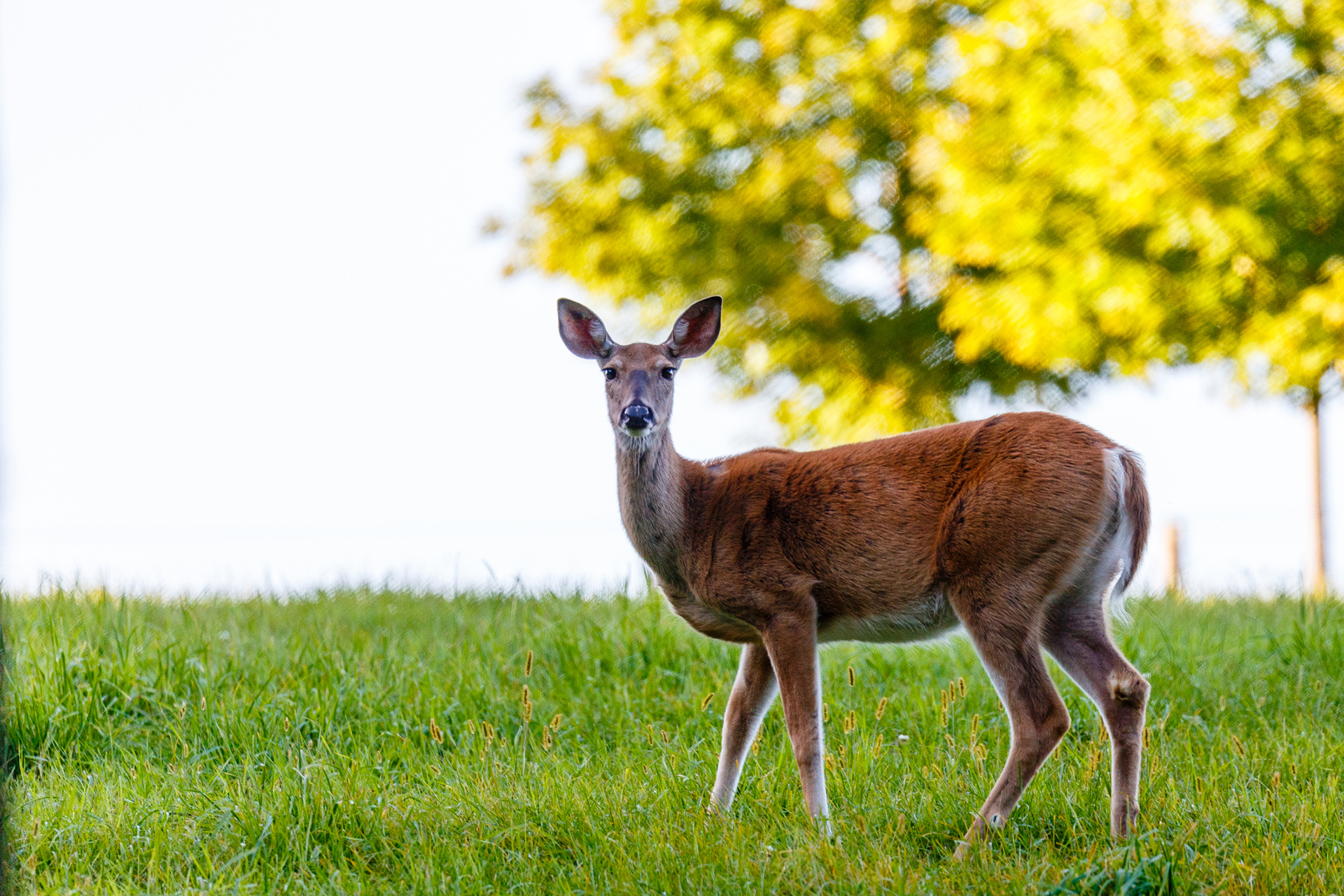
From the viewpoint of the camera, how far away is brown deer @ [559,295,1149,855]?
4.20 metres

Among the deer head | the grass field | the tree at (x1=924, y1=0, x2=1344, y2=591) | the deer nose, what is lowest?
the grass field

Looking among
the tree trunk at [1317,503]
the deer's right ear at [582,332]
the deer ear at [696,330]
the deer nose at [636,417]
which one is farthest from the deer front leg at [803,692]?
the tree trunk at [1317,503]

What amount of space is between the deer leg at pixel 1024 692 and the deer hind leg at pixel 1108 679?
197 millimetres

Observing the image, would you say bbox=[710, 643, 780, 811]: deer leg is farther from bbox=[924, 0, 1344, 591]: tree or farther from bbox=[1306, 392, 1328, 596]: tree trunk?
bbox=[1306, 392, 1328, 596]: tree trunk

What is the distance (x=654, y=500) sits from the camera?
476 centimetres

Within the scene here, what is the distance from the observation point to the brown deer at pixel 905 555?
4195 mm

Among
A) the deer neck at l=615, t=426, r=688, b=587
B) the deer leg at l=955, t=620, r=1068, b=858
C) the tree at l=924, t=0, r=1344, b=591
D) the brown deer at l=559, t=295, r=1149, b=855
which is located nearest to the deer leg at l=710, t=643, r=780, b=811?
the brown deer at l=559, t=295, r=1149, b=855

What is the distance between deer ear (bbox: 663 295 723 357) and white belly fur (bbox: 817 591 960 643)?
1.21 m

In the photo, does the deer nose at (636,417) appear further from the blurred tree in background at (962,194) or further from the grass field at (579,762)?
the blurred tree in background at (962,194)

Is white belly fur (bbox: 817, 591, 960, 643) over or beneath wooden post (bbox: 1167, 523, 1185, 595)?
beneath

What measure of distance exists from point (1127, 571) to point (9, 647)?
4.37 metres

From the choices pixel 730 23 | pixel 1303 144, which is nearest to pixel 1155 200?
pixel 1303 144

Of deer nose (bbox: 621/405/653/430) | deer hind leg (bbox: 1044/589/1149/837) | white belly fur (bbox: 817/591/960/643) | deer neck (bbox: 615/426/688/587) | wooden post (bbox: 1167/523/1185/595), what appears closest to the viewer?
deer hind leg (bbox: 1044/589/1149/837)

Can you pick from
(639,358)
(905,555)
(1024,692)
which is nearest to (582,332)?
(639,358)
